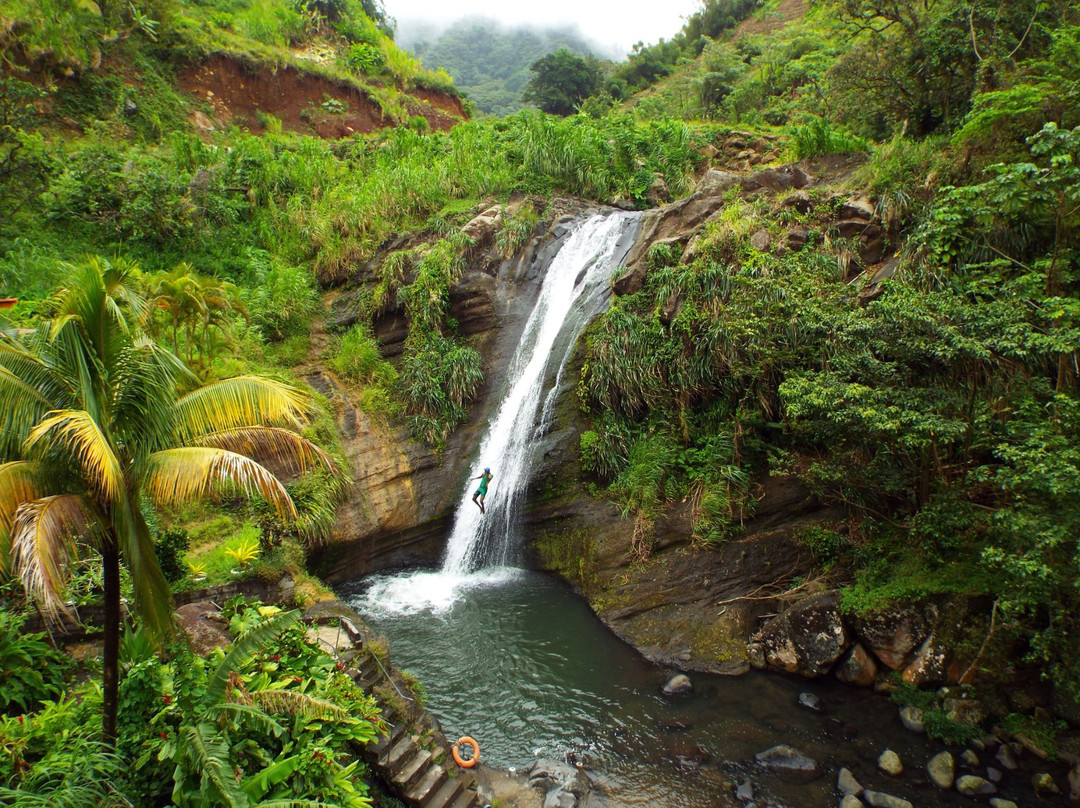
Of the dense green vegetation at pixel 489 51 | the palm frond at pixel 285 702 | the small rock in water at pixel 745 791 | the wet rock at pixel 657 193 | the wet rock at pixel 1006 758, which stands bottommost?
the wet rock at pixel 1006 758

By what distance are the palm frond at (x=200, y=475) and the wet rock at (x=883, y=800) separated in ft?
26.1

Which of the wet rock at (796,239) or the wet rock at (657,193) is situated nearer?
the wet rock at (796,239)

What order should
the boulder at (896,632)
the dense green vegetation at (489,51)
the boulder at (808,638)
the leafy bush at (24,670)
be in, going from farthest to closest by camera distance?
1. the dense green vegetation at (489,51)
2. the boulder at (808,638)
3. the boulder at (896,632)
4. the leafy bush at (24,670)

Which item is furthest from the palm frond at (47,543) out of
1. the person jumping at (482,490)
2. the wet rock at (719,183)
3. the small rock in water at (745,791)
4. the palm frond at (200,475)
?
the wet rock at (719,183)

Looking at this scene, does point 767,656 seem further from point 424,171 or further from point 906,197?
point 424,171

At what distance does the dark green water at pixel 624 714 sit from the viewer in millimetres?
8305

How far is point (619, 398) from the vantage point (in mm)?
14516

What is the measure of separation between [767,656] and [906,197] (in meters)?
9.72

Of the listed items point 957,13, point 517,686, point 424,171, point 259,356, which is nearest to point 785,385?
point 517,686

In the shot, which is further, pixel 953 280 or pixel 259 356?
pixel 259 356

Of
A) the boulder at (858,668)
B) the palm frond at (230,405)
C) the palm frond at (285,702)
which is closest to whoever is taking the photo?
the palm frond at (230,405)

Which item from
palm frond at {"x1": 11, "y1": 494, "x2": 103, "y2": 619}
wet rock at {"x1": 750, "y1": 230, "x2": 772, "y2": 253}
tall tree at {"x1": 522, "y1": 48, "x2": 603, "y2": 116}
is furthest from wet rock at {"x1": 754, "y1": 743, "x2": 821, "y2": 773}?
tall tree at {"x1": 522, "y1": 48, "x2": 603, "y2": 116}

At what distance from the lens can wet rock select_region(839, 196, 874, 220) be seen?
13523 mm

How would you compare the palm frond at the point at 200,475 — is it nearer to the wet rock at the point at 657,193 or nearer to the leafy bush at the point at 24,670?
the leafy bush at the point at 24,670
